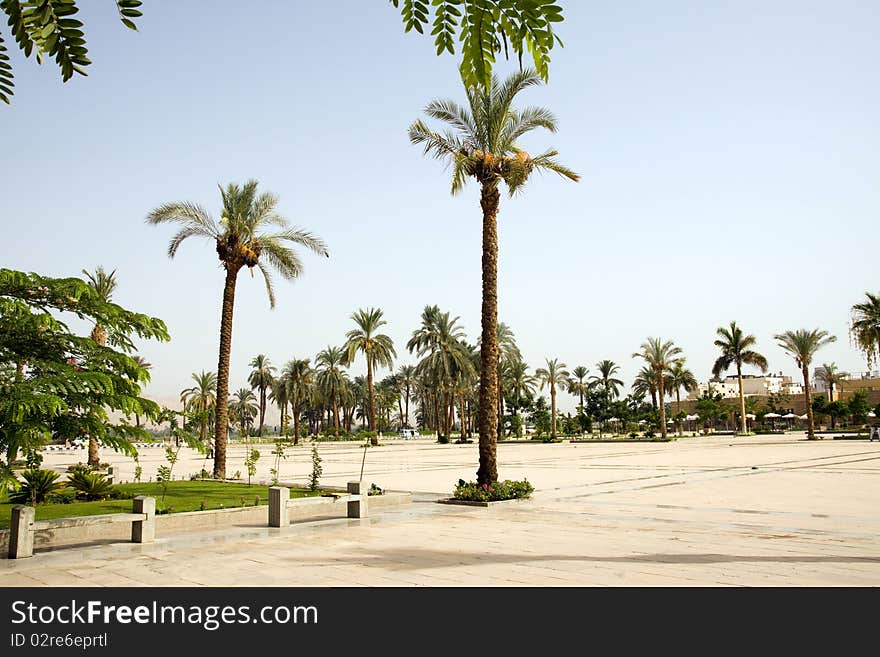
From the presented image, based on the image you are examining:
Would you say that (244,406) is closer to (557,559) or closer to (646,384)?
(646,384)

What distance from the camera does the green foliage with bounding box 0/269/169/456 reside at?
8094 mm

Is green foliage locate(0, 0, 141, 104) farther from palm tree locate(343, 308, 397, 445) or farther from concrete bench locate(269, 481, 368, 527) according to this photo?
palm tree locate(343, 308, 397, 445)

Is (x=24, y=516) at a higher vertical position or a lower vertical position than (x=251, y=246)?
lower

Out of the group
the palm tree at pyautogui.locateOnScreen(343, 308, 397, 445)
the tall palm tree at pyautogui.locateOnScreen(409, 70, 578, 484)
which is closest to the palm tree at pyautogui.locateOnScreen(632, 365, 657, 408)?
the palm tree at pyautogui.locateOnScreen(343, 308, 397, 445)

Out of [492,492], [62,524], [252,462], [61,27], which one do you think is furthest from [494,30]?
[252,462]

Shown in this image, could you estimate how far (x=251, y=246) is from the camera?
22453 millimetres

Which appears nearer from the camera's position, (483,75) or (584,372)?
(483,75)

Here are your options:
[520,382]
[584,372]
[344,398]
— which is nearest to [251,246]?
[520,382]

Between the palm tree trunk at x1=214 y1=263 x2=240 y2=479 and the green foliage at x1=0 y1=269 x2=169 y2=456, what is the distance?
11912mm

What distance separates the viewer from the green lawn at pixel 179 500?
12477 mm

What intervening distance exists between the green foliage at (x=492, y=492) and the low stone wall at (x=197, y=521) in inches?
52.6

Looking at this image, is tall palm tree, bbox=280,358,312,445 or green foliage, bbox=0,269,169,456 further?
tall palm tree, bbox=280,358,312,445
